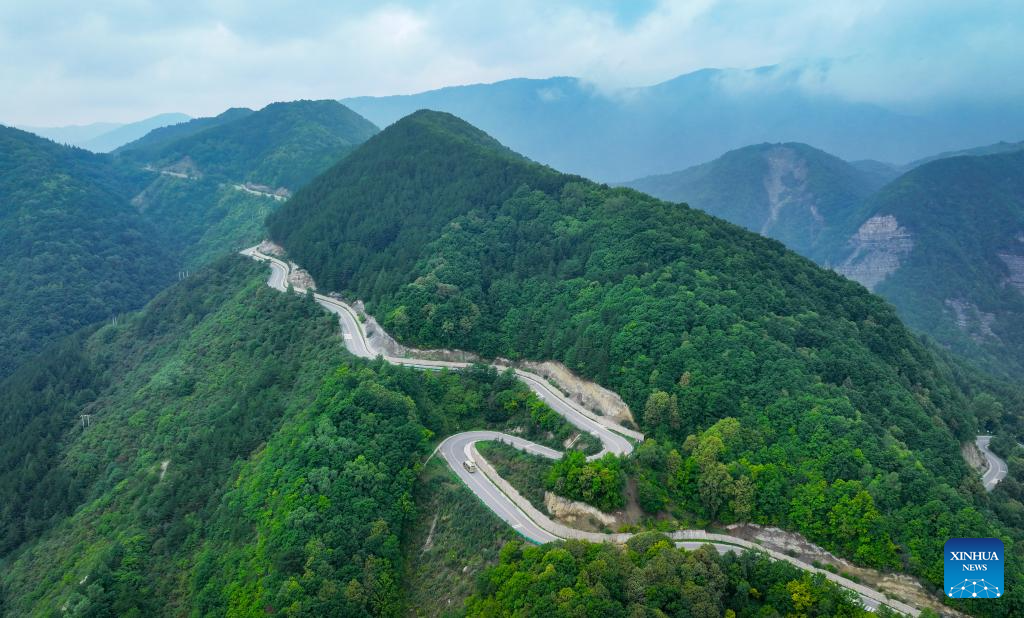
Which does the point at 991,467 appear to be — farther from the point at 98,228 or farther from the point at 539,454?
the point at 98,228

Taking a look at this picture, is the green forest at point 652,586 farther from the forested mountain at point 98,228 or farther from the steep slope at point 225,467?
the forested mountain at point 98,228

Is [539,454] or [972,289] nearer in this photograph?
[539,454]

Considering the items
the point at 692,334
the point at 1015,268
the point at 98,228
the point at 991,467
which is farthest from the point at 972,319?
the point at 98,228

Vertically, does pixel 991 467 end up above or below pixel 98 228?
below

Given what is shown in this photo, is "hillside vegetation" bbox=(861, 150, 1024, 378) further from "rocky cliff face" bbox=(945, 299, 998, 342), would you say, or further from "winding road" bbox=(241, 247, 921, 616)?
"winding road" bbox=(241, 247, 921, 616)

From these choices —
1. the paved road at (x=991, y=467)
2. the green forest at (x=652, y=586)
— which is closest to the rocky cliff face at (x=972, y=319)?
the paved road at (x=991, y=467)
